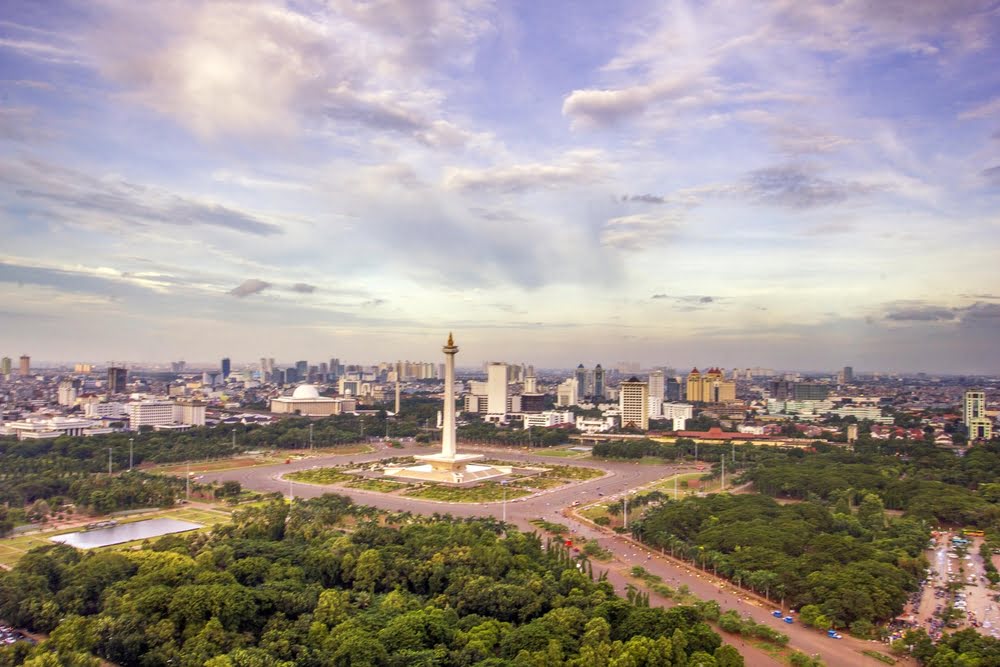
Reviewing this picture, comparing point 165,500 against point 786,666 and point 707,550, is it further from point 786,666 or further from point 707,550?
point 786,666

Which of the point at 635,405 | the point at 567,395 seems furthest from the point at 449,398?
the point at 567,395

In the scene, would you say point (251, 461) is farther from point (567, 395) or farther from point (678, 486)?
point (567, 395)

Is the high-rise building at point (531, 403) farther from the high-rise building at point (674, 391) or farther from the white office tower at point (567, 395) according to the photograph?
the high-rise building at point (674, 391)

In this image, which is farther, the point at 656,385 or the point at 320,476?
the point at 656,385


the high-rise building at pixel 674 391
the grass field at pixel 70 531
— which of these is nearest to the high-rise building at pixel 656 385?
the high-rise building at pixel 674 391

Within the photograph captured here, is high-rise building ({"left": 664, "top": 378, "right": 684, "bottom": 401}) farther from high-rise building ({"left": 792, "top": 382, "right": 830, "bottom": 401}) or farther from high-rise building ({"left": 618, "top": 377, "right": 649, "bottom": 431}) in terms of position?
high-rise building ({"left": 618, "top": 377, "right": 649, "bottom": 431})

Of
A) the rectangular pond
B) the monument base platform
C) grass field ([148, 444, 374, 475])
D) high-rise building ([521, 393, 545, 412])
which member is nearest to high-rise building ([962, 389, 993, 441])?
the monument base platform

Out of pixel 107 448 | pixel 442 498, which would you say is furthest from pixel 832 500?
pixel 107 448
